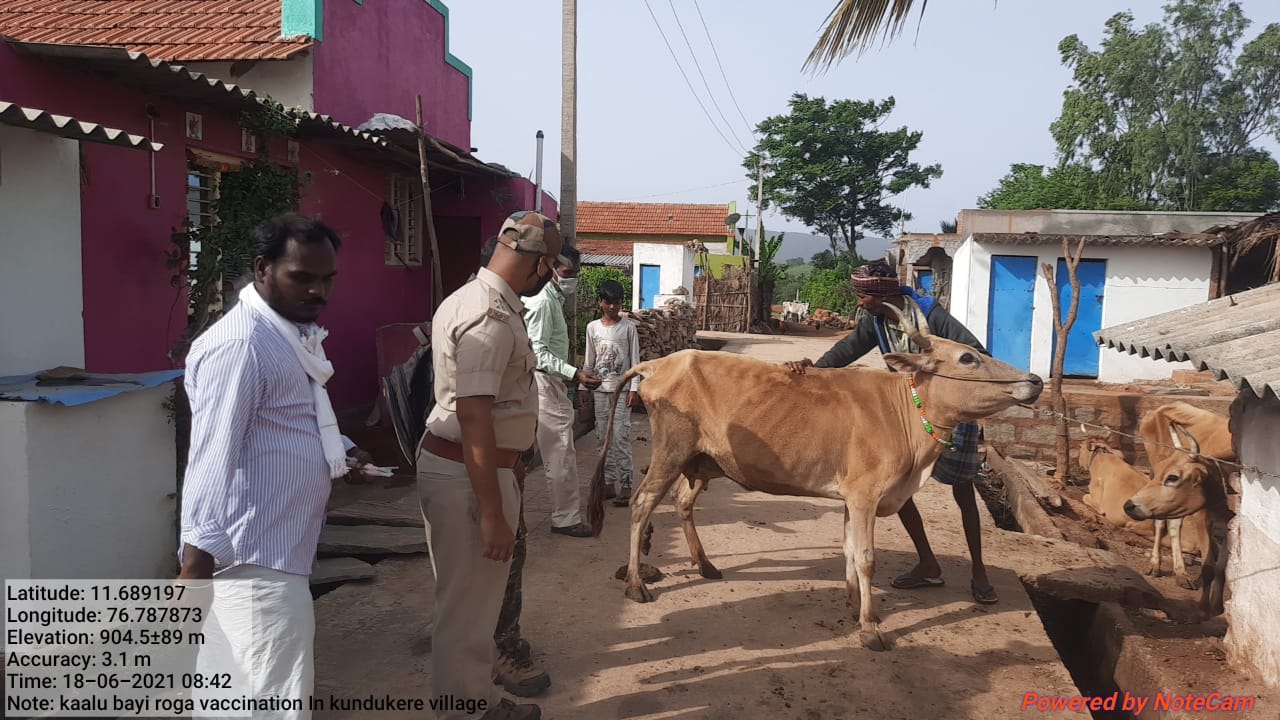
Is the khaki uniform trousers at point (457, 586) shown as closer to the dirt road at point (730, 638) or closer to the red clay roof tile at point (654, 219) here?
the dirt road at point (730, 638)

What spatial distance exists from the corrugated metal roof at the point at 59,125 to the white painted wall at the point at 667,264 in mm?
22021

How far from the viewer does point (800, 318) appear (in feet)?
111

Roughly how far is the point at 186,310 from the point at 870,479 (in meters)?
5.34

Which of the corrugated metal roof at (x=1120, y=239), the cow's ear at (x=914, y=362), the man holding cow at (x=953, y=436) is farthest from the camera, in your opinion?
the corrugated metal roof at (x=1120, y=239)

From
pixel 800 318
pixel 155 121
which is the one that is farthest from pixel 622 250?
pixel 155 121

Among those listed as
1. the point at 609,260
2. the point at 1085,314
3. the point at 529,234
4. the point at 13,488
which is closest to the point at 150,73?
the point at 13,488

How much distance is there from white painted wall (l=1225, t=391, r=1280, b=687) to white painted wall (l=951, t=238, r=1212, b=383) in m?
12.1

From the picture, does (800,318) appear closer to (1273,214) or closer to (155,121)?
(1273,214)

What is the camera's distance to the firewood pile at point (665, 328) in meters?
15.1

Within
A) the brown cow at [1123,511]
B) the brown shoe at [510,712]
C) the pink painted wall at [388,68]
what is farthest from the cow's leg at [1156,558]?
the pink painted wall at [388,68]

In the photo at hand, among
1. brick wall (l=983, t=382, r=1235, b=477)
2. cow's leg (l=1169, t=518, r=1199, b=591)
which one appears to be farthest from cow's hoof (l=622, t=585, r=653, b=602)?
brick wall (l=983, t=382, r=1235, b=477)

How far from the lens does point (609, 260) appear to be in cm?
3525

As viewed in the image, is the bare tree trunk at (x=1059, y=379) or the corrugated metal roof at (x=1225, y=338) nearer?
the corrugated metal roof at (x=1225, y=338)

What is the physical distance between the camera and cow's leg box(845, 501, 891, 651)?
4.19 meters
